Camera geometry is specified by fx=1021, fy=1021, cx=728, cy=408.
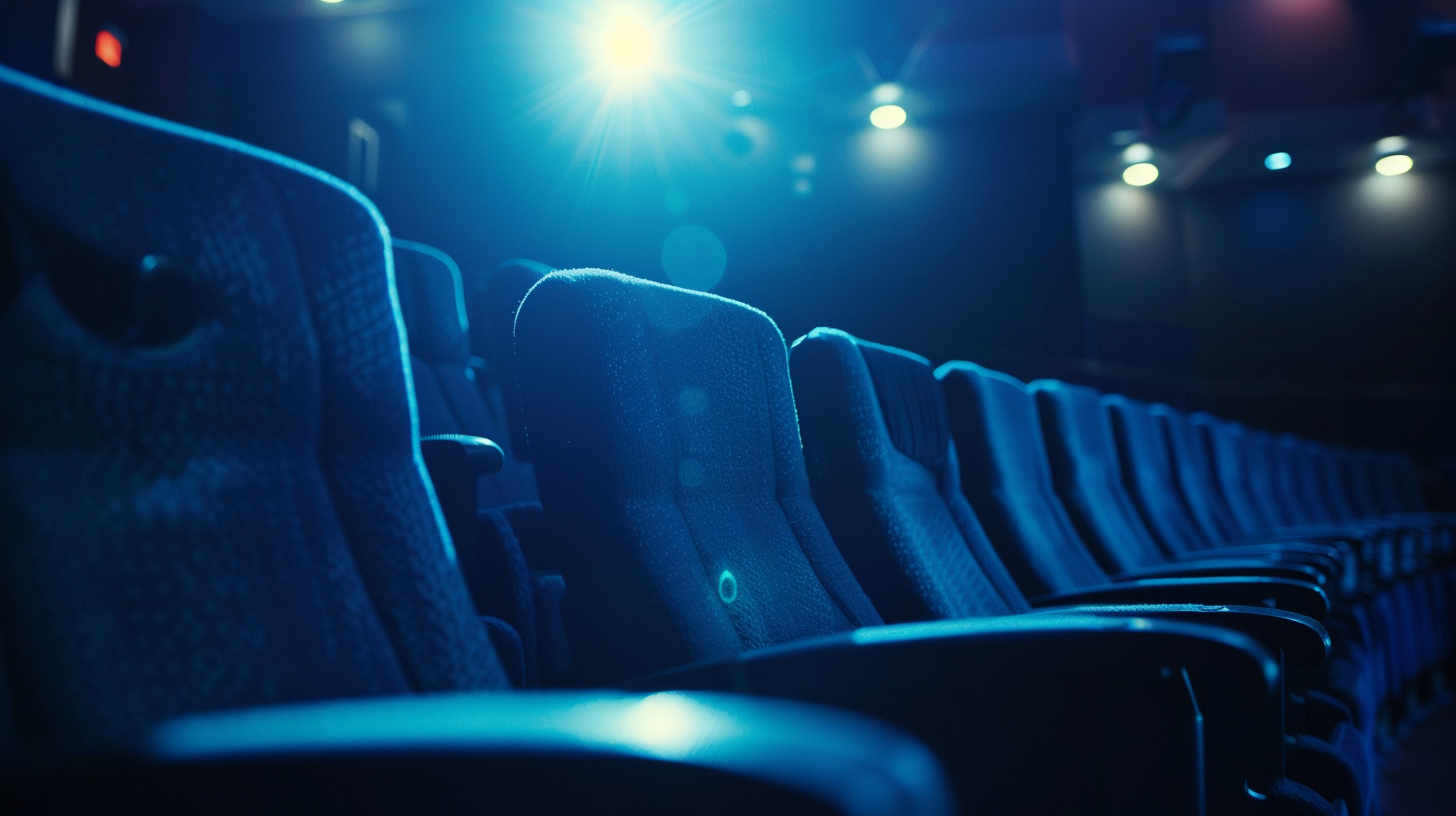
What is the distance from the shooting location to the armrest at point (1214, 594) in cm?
138

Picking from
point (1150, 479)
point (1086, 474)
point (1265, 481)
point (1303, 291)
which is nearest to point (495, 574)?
point (1086, 474)

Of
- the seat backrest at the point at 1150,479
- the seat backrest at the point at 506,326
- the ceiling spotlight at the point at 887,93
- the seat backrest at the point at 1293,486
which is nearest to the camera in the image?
the seat backrest at the point at 506,326

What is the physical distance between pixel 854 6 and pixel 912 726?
5244mm

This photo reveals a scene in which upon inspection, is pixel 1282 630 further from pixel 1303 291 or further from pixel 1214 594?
pixel 1303 291

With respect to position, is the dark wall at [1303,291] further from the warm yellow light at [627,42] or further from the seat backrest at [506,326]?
the seat backrest at [506,326]

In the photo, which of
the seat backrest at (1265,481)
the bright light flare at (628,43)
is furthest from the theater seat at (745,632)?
the bright light flare at (628,43)

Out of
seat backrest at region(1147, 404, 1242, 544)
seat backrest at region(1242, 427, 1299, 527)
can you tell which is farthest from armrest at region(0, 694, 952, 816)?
seat backrest at region(1242, 427, 1299, 527)

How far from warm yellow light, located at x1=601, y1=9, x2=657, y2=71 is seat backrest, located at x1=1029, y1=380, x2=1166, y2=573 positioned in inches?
178

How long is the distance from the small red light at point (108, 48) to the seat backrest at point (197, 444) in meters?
6.89

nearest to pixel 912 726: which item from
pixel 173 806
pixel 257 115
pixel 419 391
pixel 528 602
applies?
pixel 173 806

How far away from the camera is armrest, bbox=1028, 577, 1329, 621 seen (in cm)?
138

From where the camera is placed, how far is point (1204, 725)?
83 centimetres

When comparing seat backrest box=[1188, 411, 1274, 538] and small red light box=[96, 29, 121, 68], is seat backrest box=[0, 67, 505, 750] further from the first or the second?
small red light box=[96, 29, 121, 68]

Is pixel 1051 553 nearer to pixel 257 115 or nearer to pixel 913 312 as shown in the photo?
pixel 913 312
